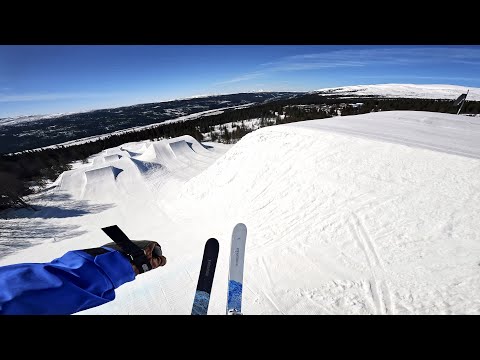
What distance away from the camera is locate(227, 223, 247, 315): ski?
84.4 inches

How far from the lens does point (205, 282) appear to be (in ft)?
7.13

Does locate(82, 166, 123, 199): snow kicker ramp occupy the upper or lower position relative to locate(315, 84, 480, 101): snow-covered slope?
upper

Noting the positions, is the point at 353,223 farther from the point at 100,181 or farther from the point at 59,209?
the point at 100,181

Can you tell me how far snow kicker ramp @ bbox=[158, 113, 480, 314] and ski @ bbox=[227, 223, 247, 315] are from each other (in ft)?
5.93

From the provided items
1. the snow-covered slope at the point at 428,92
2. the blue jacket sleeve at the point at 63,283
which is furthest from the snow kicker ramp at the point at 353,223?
the snow-covered slope at the point at 428,92

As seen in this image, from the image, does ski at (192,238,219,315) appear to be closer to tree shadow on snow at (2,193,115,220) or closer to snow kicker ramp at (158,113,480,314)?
snow kicker ramp at (158,113,480,314)

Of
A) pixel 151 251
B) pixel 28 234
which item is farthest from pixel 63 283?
pixel 28 234

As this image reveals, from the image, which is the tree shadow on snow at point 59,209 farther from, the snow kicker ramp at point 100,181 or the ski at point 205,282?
the ski at point 205,282

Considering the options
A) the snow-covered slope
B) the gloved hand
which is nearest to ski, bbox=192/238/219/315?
the gloved hand

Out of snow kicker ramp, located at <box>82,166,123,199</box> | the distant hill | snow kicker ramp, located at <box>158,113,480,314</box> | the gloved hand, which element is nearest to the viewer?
the gloved hand

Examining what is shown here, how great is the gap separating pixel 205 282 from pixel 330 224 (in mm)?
4720

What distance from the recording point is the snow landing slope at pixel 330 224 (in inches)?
165

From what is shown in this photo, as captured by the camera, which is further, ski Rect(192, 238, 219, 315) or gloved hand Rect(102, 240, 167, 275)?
gloved hand Rect(102, 240, 167, 275)

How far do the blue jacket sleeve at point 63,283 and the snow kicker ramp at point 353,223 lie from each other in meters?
2.57
